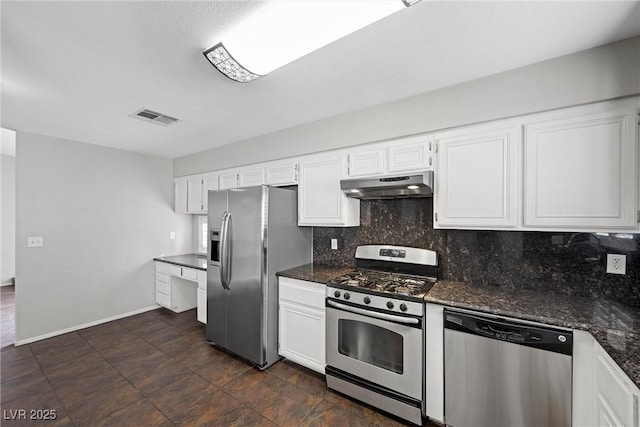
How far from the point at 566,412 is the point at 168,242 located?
4.94m

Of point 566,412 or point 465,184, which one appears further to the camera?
point 465,184

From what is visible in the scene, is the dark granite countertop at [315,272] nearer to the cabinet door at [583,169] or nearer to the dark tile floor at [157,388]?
the dark tile floor at [157,388]

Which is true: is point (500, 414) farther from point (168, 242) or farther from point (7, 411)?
point (168, 242)

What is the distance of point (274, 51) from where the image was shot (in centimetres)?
154

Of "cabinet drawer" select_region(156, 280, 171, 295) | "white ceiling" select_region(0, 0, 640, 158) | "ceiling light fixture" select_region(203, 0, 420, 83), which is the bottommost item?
"cabinet drawer" select_region(156, 280, 171, 295)

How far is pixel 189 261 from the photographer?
396 centimetres

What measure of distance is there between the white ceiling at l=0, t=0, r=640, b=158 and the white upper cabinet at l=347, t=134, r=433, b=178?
0.38 m

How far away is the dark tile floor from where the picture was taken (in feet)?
6.39

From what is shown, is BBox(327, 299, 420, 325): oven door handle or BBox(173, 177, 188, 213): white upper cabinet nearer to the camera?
BBox(327, 299, 420, 325): oven door handle

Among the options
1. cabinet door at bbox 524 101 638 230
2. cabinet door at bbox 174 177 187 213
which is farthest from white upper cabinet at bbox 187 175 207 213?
cabinet door at bbox 524 101 638 230

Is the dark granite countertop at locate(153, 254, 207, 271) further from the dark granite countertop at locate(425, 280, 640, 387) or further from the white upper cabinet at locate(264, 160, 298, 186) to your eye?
the dark granite countertop at locate(425, 280, 640, 387)

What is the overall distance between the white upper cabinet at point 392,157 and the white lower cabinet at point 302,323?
1135 mm

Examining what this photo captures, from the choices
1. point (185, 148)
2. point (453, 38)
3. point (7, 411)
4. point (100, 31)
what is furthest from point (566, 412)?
point (185, 148)

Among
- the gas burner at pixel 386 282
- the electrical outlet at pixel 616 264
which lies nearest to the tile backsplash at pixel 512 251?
the electrical outlet at pixel 616 264
